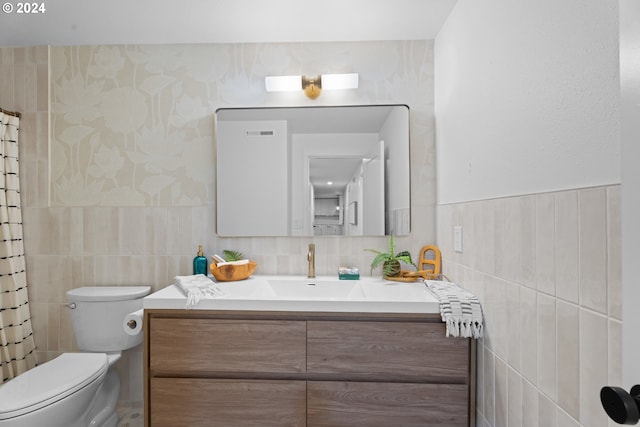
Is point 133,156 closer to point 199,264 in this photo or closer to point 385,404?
point 199,264

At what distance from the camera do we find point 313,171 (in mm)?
2037

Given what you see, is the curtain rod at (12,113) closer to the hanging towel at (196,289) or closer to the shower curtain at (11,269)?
the shower curtain at (11,269)

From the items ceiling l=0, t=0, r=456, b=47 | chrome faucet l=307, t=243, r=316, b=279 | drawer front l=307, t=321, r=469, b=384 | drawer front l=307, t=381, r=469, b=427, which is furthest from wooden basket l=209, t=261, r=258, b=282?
ceiling l=0, t=0, r=456, b=47

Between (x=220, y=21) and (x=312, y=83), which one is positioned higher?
(x=220, y=21)

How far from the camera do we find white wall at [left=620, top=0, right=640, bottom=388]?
1.89ft

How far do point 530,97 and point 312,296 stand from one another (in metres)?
1.34

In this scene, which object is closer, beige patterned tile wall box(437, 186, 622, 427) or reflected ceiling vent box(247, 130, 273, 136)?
beige patterned tile wall box(437, 186, 622, 427)

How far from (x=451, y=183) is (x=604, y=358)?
111 centimetres

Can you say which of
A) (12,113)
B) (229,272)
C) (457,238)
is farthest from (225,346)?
(12,113)

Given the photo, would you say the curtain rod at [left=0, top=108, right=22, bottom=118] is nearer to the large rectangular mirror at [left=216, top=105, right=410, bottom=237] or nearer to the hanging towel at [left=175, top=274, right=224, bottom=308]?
the large rectangular mirror at [left=216, top=105, right=410, bottom=237]

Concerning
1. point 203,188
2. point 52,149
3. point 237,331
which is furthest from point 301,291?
point 52,149

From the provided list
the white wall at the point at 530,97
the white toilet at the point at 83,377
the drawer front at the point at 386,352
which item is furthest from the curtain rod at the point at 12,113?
the white wall at the point at 530,97

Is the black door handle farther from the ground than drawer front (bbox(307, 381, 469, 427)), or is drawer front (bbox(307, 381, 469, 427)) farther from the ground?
the black door handle

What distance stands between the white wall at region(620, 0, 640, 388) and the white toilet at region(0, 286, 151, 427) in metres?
1.90
